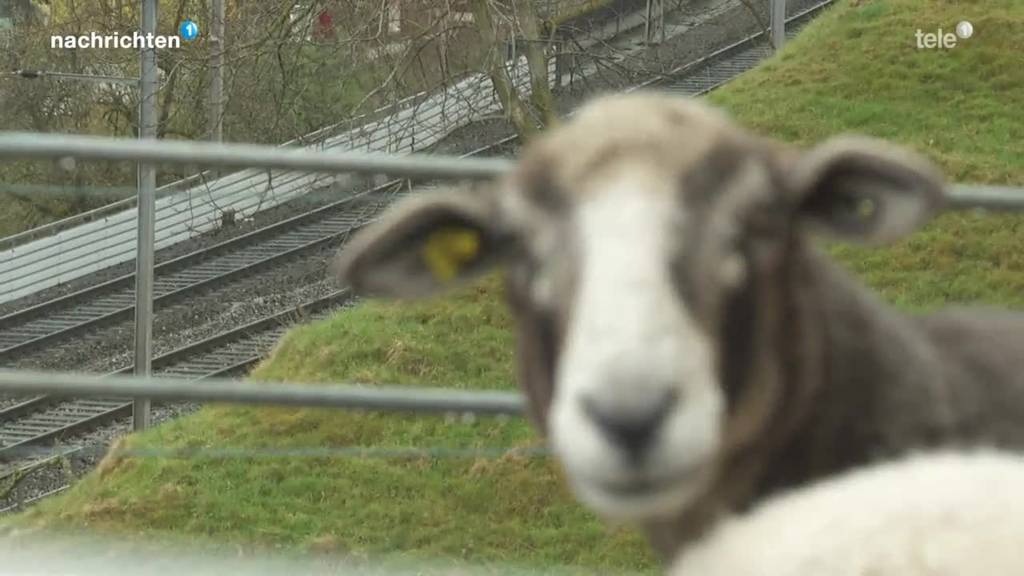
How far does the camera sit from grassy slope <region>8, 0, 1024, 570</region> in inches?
193

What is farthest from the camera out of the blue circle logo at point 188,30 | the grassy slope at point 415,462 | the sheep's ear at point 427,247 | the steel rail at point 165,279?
the blue circle logo at point 188,30

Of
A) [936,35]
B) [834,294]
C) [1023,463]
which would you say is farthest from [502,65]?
[1023,463]

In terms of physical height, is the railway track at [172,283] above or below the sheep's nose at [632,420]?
above

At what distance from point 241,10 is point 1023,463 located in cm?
584

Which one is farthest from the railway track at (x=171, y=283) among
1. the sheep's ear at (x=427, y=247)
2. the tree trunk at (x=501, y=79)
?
the sheep's ear at (x=427, y=247)

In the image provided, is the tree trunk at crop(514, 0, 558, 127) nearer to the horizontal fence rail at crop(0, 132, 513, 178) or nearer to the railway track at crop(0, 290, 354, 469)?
the railway track at crop(0, 290, 354, 469)

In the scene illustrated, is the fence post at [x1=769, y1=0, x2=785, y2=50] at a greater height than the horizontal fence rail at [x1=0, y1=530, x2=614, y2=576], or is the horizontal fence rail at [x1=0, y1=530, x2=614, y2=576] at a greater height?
the fence post at [x1=769, y1=0, x2=785, y2=50]

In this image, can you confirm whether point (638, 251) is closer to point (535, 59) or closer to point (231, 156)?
point (231, 156)

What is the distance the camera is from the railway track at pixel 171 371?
18.1 feet

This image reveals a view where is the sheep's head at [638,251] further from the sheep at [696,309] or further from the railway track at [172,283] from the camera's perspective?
the railway track at [172,283]

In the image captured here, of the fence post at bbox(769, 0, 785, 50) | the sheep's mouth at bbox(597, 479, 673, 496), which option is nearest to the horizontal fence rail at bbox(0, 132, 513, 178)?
the sheep's mouth at bbox(597, 479, 673, 496)

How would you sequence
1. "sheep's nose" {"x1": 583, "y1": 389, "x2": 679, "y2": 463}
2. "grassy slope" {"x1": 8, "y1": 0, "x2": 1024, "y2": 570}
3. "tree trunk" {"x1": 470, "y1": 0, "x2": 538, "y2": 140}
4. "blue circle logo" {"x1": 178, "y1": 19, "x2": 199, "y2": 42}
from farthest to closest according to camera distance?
"blue circle logo" {"x1": 178, "y1": 19, "x2": 199, "y2": 42} < "tree trunk" {"x1": 470, "y1": 0, "x2": 538, "y2": 140} < "grassy slope" {"x1": 8, "y1": 0, "x2": 1024, "y2": 570} < "sheep's nose" {"x1": 583, "y1": 389, "x2": 679, "y2": 463}

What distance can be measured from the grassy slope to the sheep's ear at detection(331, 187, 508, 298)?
2.85m

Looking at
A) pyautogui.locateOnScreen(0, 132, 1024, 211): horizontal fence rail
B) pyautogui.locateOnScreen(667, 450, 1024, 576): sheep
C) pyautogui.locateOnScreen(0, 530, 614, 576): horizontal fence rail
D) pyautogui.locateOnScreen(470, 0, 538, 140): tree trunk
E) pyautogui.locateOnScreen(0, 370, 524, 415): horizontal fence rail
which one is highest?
pyautogui.locateOnScreen(470, 0, 538, 140): tree trunk
